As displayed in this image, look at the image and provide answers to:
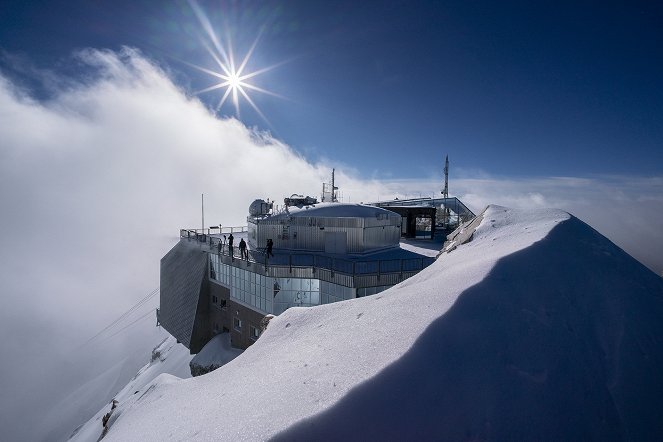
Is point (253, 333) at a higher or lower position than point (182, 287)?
lower

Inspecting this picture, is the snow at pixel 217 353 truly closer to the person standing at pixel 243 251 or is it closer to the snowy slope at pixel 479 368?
the person standing at pixel 243 251

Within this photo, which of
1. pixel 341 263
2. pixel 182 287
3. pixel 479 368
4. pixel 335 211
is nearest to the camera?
pixel 479 368

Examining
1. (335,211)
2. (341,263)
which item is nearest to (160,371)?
(341,263)

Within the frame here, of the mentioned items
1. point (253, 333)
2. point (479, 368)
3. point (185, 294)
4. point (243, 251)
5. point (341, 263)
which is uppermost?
point (479, 368)

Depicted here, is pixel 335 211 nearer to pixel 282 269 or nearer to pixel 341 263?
pixel 341 263

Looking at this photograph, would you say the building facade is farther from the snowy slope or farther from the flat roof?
the snowy slope

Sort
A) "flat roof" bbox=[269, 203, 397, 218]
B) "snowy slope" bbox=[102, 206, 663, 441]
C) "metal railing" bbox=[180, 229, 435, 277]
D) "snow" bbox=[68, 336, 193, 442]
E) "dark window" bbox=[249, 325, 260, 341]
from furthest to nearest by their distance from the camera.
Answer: "snow" bbox=[68, 336, 193, 442] < "flat roof" bbox=[269, 203, 397, 218] < "dark window" bbox=[249, 325, 260, 341] < "metal railing" bbox=[180, 229, 435, 277] < "snowy slope" bbox=[102, 206, 663, 441]

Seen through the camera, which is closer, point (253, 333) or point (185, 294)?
point (253, 333)

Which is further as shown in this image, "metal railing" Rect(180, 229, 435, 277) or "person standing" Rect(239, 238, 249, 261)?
"person standing" Rect(239, 238, 249, 261)

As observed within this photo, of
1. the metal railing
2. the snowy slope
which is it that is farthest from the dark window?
the snowy slope
